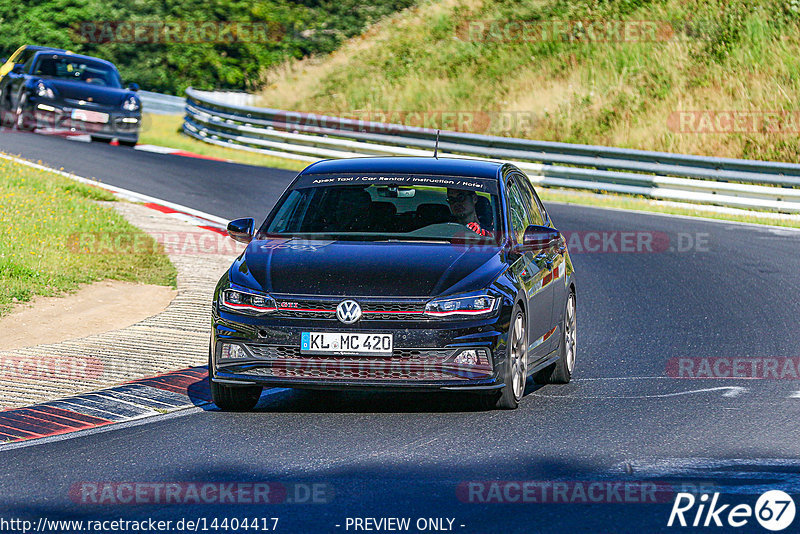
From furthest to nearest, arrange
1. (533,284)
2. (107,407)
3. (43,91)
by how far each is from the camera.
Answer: (43,91), (533,284), (107,407)

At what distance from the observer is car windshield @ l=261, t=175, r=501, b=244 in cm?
895

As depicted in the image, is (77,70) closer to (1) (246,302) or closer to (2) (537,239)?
(2) (537,239)

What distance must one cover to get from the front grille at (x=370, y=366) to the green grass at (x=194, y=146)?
19.4 metres

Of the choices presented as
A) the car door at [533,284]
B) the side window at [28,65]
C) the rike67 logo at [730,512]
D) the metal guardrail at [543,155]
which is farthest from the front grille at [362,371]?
the side window at [28,65]

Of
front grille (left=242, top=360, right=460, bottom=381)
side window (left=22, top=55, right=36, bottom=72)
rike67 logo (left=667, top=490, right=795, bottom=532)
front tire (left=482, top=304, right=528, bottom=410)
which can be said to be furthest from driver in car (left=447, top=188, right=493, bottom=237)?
side window (left=22, top=55, right=36, bottom=72)

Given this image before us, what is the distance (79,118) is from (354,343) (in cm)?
2028

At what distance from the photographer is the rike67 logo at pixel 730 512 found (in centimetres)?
554

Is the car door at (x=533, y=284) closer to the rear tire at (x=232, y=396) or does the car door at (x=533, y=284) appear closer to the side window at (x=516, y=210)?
the side window at (x=516, y=210)

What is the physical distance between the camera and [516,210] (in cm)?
946

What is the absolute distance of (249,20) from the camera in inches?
2055

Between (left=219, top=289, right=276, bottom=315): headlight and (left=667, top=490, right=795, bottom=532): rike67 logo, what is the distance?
2976 millimetres

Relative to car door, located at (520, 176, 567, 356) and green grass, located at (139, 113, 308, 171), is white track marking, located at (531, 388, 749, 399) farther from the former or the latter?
green grass, located at (139, 113, 308, 171)

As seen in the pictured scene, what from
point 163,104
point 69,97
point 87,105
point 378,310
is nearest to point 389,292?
point 378,310

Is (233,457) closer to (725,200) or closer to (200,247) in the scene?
(200,247)
